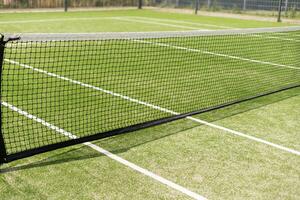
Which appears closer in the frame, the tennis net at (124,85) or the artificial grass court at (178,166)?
the artificial grass court at (178,166)

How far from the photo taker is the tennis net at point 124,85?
6.46m

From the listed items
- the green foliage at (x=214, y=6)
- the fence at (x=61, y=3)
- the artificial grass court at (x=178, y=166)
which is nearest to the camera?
the artificial grass court at (x=178, y=166)

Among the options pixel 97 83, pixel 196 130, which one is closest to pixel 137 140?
pixel 196 130

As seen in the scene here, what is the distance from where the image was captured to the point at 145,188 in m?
5.04

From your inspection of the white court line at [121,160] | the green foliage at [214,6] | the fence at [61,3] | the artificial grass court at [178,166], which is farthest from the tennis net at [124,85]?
the green foliage at [214,6]

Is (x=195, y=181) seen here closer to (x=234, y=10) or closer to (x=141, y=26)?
(x=141, y=26)

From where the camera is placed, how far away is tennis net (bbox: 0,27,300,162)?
646 centimetres

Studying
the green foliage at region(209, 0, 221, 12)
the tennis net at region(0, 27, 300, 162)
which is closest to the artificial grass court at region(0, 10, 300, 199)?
the tennis net at region(0, 27, 300, 162)

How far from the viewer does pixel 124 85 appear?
945cm

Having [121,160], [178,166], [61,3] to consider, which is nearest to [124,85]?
[121,160]

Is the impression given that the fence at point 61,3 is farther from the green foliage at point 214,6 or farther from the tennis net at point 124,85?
the tennis net at point 124,85

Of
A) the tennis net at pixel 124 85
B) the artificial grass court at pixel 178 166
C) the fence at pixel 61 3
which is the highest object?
the fence at pixel 61 3

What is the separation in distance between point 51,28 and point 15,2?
11.2 metres

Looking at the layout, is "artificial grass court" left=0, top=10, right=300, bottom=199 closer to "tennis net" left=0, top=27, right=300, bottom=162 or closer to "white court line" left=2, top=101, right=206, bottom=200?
"white court line" left=2, top=101, right=206, bottom=200
